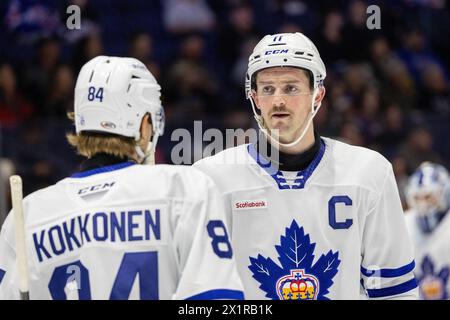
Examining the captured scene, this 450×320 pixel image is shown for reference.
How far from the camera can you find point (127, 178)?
11.8 feet

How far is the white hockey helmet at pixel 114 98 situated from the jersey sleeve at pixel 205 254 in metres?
0.35

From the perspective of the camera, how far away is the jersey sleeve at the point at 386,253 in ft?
14.4

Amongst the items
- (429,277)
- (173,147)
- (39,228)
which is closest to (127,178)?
(39,228)

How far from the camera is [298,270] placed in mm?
4363

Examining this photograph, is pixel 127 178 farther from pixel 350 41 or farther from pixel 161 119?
pixel 350 41

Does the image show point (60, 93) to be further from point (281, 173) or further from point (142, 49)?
point (281, 173)

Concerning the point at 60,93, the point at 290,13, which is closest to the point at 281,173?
the point at 60,93

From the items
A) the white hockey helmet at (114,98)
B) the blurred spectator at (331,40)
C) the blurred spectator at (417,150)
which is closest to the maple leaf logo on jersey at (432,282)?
the blurred spectator at (417,150)

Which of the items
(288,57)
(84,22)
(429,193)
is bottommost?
(429,193)

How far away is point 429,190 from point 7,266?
5392 mm

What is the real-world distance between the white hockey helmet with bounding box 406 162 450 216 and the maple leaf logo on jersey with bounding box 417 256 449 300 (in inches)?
19.5

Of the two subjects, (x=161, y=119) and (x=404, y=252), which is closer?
(x=161, y=119)

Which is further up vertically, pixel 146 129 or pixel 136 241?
pixel 146 129
